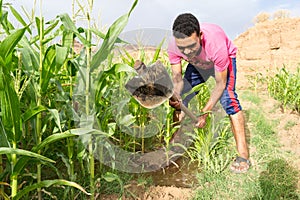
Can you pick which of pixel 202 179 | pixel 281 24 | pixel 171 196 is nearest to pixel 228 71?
pixel 202 179

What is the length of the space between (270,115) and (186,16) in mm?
2517

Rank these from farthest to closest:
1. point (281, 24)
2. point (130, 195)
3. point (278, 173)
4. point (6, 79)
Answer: point (281, 24), point (278, 173), point (130, 195), point (6, 79)

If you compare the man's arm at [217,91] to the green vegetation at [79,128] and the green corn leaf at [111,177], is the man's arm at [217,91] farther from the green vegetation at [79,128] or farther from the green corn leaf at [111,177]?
the green corn leaf at [111,177]

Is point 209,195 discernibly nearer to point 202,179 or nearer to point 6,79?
point 202,179

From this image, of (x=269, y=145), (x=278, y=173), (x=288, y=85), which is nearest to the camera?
(x=278, y=173)

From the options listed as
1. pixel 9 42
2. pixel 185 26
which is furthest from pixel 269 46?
pixel 9 42

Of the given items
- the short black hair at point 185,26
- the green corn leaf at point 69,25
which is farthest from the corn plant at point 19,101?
the short black hair at point 185,26

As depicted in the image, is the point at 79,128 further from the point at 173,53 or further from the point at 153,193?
the point at 173,53

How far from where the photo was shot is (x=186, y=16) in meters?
2.34

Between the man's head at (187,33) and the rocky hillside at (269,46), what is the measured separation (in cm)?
767

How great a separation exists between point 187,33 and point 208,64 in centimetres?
62

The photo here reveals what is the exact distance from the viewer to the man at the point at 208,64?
2.28 meters

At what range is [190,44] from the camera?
88.7 inches

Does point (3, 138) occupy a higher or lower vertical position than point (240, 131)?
higher
